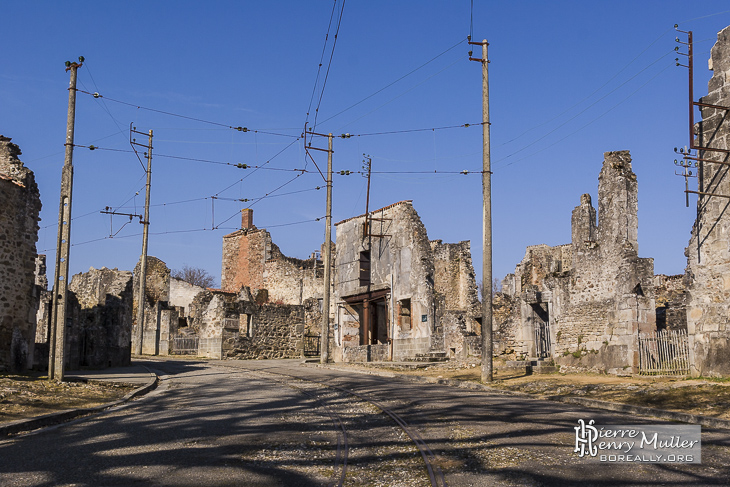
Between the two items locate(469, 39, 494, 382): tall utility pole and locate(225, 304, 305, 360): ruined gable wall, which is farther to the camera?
locate(225, 304, 305, 360): ruined gable wall

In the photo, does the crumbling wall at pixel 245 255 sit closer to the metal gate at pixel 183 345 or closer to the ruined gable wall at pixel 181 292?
the ruined gable wall at pixel 181 292

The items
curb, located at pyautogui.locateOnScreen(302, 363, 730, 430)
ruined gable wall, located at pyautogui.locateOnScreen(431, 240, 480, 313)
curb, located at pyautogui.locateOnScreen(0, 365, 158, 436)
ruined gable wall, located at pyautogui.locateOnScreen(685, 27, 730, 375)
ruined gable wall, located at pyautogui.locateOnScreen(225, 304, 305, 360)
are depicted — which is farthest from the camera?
ruined gable wall, located at pyautogui.locateOnScreen(431, 240, 480, 313)

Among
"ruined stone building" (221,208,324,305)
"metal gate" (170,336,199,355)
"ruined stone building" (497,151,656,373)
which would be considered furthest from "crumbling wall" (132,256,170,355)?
"ruined stone building" (497,151,656,373)

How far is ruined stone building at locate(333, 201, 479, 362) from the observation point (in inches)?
1148

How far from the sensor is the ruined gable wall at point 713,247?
16.1m

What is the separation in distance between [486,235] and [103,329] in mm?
12709

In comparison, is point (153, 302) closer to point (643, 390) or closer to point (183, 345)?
point (183, 345)

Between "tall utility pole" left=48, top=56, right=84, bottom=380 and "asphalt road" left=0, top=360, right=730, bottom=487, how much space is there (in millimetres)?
3981

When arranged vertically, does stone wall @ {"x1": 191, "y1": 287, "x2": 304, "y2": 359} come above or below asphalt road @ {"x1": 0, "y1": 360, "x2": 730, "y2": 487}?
above

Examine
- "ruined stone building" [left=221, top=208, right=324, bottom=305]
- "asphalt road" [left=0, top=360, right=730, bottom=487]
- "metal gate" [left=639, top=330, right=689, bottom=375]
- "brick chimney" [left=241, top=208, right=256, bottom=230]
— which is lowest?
"asphalt road" [left=0, top=360, right=730, bottom=487]

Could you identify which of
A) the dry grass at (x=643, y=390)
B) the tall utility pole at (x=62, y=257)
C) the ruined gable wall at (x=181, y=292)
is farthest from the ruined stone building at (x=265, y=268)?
the tall utility pole at (x=62, y=257)

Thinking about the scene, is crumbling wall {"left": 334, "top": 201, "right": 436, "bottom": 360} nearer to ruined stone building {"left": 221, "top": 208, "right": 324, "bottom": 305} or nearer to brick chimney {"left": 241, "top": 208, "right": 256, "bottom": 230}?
ruined stone building {"left": 221, "top": 208, "right": 324, "bottom": 305}

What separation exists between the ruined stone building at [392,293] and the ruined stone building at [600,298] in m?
2.83

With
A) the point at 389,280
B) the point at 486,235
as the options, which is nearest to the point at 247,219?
the point at 389,280
